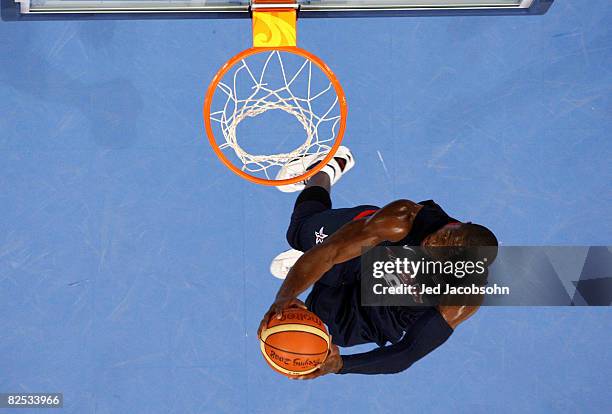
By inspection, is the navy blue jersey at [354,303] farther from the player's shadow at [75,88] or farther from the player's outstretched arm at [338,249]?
the player's shadow at [75,88]

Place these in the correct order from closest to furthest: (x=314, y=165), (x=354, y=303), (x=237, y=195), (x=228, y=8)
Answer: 1. (x=228, y=8)
2. (x=354, y=303)
3. (x=314, y=165)
4. (x=237, y=195)

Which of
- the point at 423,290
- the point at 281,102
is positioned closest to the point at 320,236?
the point at 423,290

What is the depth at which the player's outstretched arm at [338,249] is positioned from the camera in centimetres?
327

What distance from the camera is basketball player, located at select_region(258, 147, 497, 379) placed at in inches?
131

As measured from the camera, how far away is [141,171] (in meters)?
4.95

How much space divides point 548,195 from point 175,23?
3.04m

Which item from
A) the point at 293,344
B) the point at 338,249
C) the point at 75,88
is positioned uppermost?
the point at 75,88

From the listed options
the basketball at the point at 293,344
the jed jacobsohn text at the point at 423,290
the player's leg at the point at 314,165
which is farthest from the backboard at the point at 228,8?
the basketball at the point at 293,344

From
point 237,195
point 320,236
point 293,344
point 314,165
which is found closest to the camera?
point 293,344

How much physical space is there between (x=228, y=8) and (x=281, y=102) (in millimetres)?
1272

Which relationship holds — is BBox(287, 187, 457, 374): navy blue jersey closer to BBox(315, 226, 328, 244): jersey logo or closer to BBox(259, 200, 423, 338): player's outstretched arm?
BBox(315, 226, 328, 244): jersey logo

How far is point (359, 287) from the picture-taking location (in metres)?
3.92

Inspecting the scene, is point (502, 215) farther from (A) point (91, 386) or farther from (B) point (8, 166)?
(B) point (8, 166)

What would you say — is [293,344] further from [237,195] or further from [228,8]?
[237,195]
